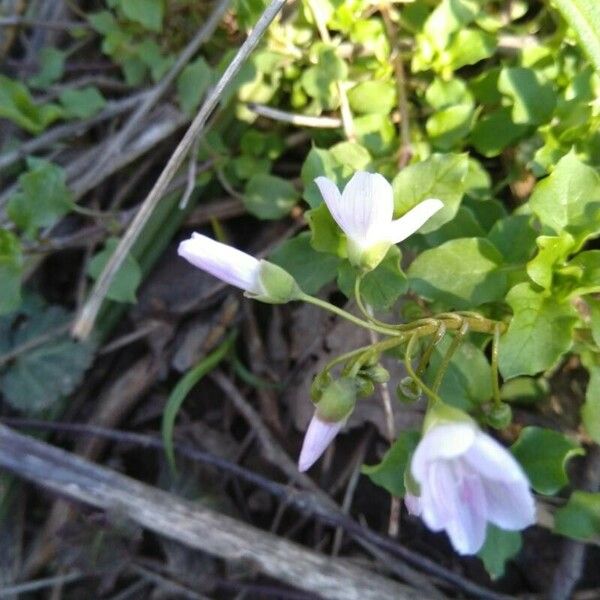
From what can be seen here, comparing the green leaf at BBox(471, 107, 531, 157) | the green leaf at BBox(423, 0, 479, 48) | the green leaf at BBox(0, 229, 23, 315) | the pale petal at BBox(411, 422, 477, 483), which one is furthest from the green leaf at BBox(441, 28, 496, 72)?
the green leaf at BBox(0, 229, 23, 315)

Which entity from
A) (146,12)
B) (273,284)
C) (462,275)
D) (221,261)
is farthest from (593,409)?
(146,12)

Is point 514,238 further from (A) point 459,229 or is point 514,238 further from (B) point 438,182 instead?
(B) point 438,182

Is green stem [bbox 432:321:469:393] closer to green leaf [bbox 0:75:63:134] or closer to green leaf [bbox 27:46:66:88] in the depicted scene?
green leaf [bbox 0:75:63:134]

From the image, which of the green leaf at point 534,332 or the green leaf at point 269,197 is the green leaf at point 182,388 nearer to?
the green leaf at point 269,197

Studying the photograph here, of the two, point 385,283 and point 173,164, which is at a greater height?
point 173,164

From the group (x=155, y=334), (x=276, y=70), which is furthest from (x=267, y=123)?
(x=155, y=334)

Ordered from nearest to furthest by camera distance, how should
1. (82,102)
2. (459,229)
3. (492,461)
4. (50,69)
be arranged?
1. (492,461)
2. (459,229)
3. (82,102)
4. (50,69)
